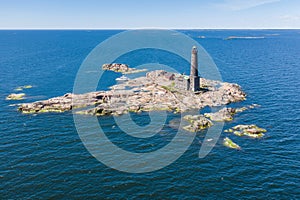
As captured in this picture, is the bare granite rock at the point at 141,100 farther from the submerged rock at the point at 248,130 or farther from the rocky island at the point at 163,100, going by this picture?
the submerged rock at the point at 248,130

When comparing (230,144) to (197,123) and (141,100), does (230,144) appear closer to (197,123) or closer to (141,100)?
(197,123)

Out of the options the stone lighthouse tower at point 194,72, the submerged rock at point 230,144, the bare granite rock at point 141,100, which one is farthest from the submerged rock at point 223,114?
the stone lighthouse tower at point 194,72

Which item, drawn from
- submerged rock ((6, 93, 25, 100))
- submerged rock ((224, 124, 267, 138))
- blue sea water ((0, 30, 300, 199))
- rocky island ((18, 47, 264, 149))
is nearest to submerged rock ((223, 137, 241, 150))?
blue sea water ((0, 30, 300, 199))

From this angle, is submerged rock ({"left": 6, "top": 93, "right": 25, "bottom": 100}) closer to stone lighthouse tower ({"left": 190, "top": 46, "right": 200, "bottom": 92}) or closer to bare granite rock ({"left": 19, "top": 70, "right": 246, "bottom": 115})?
bare granite rock ({"left": 19, "top": 70, "right": 246, "bottom": 115})

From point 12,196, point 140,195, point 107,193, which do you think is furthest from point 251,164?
point 12,196

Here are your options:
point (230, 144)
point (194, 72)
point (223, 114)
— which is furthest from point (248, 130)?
point (194, 72)

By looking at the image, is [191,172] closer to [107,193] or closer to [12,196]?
[107,193]
